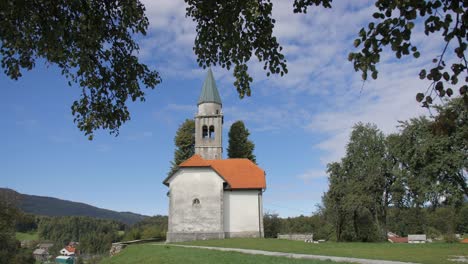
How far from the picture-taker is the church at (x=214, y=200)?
2989cm

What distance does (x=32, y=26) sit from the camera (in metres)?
5.48

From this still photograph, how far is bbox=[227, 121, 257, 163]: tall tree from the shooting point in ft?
159

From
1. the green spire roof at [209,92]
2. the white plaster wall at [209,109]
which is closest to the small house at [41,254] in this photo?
the white plaster wall at [209,109]

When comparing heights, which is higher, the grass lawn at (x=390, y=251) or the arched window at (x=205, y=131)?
the arched window at (x=205, y=131)

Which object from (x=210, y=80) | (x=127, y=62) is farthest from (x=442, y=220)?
(x=127, y=62)

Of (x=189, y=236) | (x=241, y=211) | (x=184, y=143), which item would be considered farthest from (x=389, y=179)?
(x=184, y=143)

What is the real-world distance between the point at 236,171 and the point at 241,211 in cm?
362

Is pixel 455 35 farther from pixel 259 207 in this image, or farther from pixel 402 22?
pixel 259 207

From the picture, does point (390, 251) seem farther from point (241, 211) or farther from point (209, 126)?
point (209, 126)

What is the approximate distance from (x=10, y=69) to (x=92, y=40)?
170 centimetres

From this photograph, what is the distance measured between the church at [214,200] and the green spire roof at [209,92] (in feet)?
38.4

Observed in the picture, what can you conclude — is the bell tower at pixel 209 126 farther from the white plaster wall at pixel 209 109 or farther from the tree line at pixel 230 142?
the tree line at pixel 230 142

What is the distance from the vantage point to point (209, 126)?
140 ft

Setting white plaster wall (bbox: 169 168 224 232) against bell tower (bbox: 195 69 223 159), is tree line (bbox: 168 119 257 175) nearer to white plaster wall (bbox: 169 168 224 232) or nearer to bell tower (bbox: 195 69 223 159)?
bell tower (bbox: 195 69 223 159)
